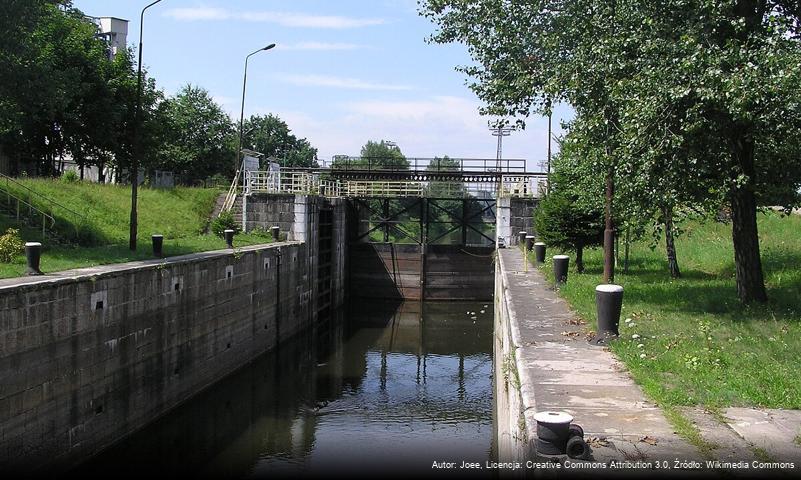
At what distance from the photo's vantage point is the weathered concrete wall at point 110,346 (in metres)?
10.8

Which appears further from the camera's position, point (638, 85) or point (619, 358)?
point (638, 85)

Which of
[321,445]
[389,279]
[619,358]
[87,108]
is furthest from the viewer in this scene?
[389,279]

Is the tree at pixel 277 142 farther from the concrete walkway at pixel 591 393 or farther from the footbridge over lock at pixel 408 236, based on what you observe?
the concrete walkway at pixel 591 393

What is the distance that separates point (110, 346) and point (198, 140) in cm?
3855

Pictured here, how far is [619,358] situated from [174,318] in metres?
10.8

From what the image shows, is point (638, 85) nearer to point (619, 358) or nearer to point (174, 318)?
point (619, 358)

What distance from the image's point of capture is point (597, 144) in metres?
12.9

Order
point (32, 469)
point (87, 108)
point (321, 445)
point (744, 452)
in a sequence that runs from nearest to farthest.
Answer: point (744, 452) < point (32, 469) < point (321, 445) < point (87, 108)

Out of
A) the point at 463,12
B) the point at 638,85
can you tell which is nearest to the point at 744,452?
the point at 638,85

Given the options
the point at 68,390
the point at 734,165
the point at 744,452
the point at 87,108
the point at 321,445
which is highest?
the point at 87,108

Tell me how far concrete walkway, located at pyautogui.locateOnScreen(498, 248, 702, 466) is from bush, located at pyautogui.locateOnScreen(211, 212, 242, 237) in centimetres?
1623

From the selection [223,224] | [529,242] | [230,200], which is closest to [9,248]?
[223,224]

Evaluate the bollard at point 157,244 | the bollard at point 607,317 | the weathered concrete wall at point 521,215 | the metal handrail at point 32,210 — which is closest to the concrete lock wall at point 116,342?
the bollard at point 157,244

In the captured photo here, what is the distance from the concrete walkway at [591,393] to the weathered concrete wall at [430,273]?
21858mm
